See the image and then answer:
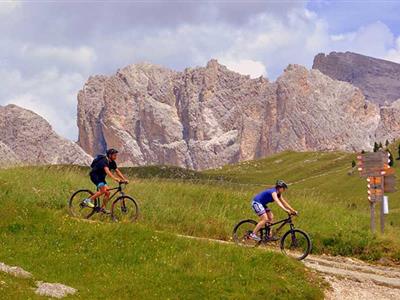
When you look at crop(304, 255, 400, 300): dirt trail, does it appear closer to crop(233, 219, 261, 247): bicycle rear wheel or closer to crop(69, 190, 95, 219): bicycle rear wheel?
crop(233, 219, 261, 247): bicycle rear wheel

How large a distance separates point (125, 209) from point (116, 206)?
0.60m

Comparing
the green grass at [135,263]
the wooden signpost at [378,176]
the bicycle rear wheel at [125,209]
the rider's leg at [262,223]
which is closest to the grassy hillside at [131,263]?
the green grass at [135,263]

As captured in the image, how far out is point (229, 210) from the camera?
26.7 m

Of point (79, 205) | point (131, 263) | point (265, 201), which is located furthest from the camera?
point (79, 205)

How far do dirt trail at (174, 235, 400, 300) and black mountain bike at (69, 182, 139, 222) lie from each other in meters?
→ 6.88

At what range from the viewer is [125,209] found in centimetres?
2252

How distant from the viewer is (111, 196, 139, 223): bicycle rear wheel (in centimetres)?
2241

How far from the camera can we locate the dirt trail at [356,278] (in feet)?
54.6

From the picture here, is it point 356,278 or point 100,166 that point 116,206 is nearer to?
point 100,166

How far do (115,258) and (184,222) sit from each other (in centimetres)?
718

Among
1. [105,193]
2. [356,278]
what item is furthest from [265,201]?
[105,193]

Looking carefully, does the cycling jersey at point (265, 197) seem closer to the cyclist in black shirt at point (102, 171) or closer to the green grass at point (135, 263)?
the green grass at point (135, 263)

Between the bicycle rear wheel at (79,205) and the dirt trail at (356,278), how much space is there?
851 centimetres

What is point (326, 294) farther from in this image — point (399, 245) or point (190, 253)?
point (399, 245)
